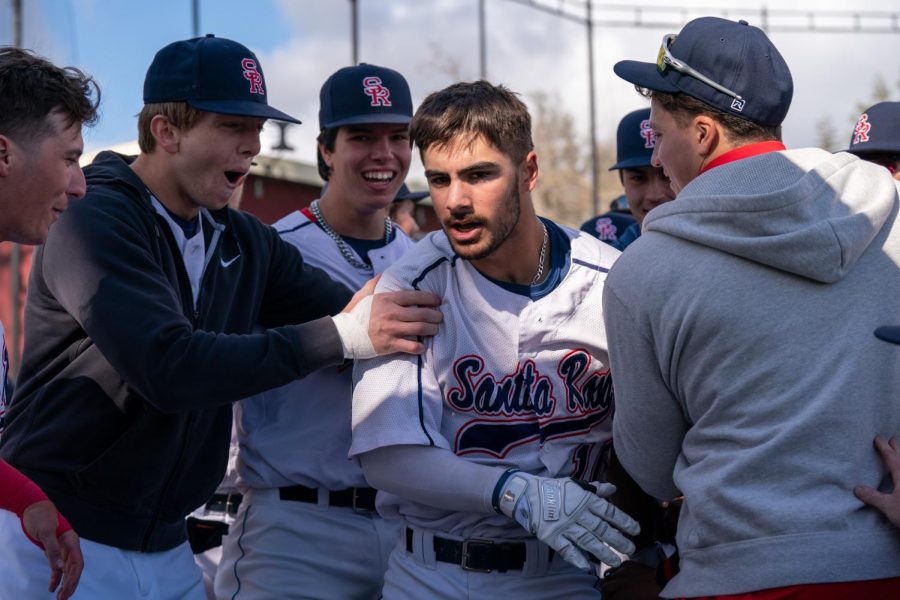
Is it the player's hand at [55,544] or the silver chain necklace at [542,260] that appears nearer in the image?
the player's hand at [55,544]

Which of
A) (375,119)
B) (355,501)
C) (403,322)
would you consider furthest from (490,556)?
(375,119)

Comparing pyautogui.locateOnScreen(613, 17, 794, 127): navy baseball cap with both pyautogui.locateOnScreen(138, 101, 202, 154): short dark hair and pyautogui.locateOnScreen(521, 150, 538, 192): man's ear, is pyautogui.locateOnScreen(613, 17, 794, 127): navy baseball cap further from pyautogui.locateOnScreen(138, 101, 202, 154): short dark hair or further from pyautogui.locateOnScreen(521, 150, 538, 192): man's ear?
pyautogui.locateOnScreen(138, 101, 202, 154): short dark hair

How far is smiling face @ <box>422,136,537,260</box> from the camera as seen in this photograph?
3150 millimetres

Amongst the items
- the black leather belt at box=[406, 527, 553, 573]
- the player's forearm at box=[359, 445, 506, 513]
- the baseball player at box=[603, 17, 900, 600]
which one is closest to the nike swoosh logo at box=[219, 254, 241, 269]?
the player's forearm at box=[359, 445, 506, 513]

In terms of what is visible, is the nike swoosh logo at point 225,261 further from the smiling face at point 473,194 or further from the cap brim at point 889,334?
the cap brim at point 889,334

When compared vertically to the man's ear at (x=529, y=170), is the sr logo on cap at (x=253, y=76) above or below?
above

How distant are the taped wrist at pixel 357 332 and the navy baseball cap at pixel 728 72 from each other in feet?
3.42

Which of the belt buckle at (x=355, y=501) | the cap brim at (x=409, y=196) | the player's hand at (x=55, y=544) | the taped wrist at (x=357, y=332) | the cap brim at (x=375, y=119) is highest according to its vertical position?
the cap brim at (x=375, y=119)

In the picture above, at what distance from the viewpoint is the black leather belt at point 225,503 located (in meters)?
4.54

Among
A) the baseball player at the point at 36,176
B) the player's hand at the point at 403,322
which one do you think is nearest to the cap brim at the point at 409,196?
the player's hand at the point at 403,322

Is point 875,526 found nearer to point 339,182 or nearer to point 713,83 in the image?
point 713,83

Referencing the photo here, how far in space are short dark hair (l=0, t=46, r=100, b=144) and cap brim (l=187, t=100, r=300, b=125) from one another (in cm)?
50

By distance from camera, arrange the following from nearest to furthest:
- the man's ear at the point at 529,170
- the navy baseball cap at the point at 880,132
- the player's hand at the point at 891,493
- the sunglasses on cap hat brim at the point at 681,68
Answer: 1. the player's hand at the point at 891,493
2. the sunglasses on cap hat brim at the point at 681,68
3. the man's ear at the point at 529,170
4. the navy baseball cap at the point at 880,132

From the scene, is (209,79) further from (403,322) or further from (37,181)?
(403,322)
